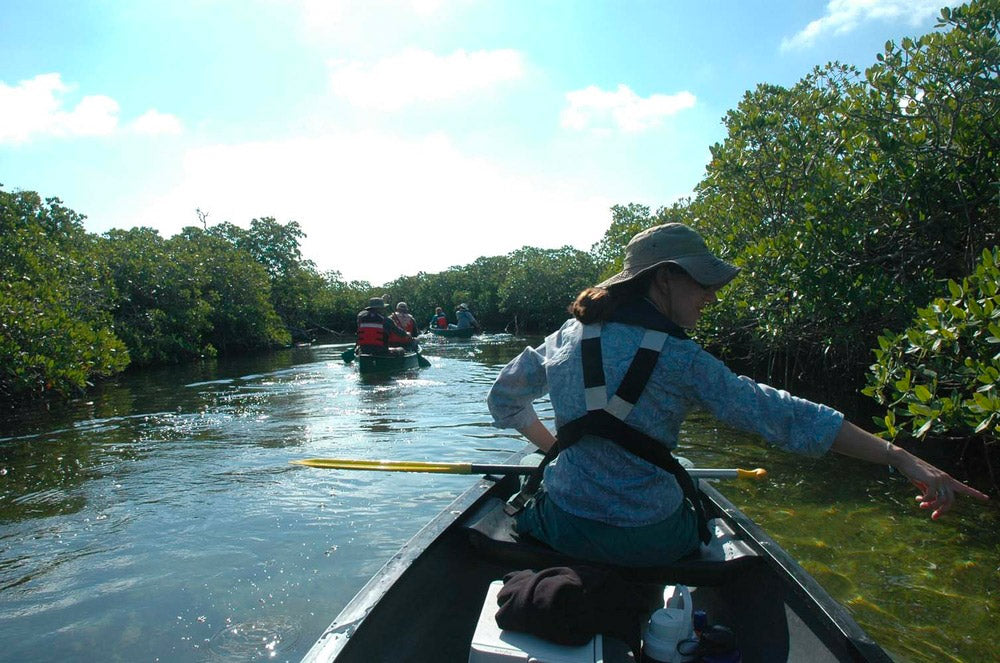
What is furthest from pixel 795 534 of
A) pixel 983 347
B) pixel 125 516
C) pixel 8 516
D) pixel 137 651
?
pixel 8 516

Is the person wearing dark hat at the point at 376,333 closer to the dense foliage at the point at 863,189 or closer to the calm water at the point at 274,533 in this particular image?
the calm water at the point at 274,533

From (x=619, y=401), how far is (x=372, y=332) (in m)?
12.9

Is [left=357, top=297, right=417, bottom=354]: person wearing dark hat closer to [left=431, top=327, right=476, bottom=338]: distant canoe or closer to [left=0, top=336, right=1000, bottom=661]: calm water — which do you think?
[left=0, top=336, right=1000, bottom=661]: calm water

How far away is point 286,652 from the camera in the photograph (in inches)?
133

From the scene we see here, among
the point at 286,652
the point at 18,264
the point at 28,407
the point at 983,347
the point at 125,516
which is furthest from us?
the point at 18,264

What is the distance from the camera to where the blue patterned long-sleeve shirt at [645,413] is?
78.5 inches

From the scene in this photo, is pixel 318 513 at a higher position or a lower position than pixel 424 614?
lower

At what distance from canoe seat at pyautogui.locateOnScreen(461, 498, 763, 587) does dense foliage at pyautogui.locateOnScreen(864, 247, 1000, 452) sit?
1481 mm

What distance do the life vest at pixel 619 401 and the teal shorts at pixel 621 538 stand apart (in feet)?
0.84

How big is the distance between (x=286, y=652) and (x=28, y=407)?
10.3 meters

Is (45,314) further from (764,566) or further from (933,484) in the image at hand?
(933,484)

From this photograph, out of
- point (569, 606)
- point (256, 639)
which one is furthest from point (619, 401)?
point (256, 639)

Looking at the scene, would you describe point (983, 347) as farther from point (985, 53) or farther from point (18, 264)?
point (18, 264)

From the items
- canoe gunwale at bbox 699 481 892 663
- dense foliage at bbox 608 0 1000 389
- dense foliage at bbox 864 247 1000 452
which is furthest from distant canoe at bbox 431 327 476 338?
canoe gunwale at bbox 699 481 892 663
